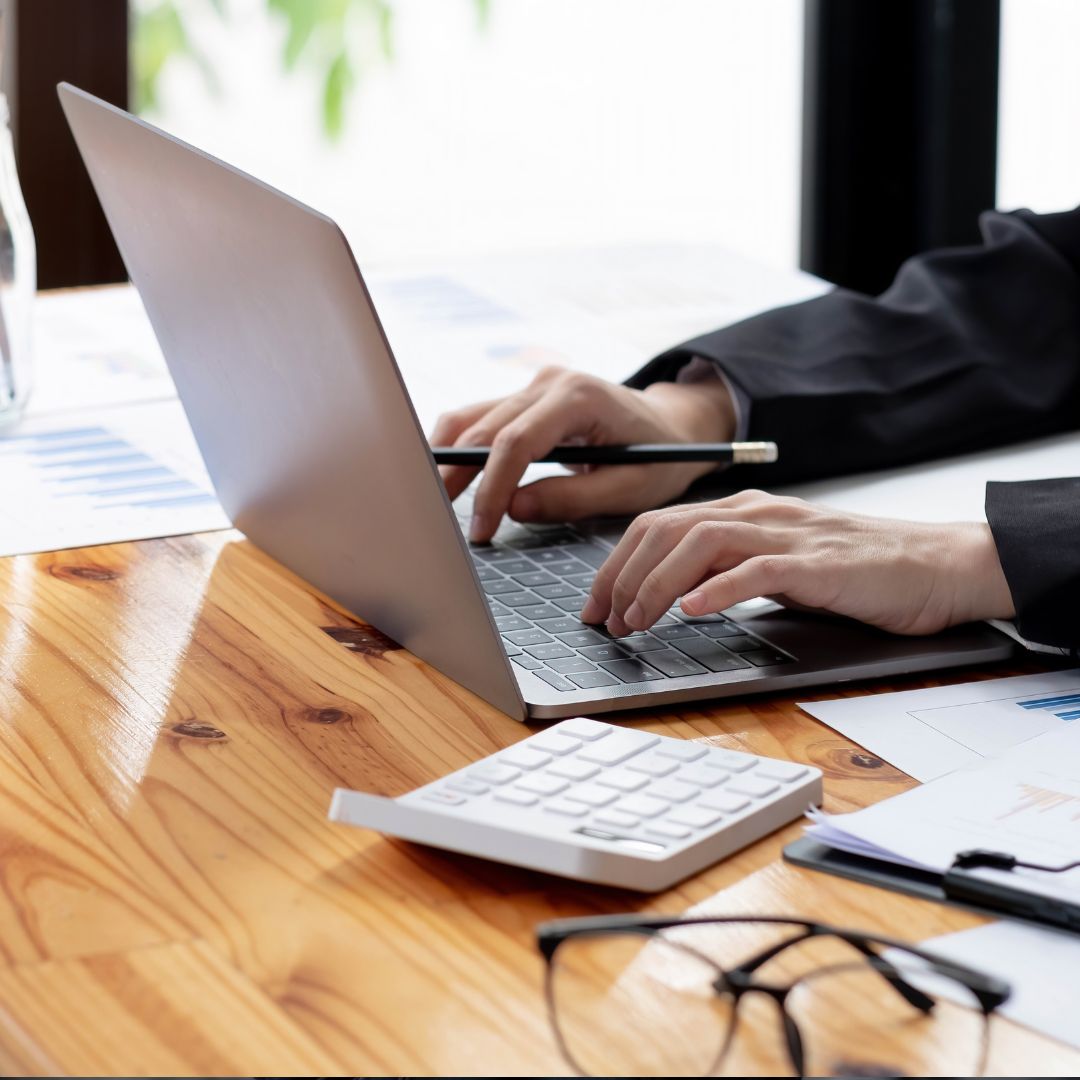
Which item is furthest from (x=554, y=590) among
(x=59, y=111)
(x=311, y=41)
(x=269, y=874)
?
(x=311, y=41)

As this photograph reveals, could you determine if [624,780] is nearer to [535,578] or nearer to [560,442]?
[535,578]

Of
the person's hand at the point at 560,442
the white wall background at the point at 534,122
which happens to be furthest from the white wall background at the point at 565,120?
the person's hand at the point at 560,442

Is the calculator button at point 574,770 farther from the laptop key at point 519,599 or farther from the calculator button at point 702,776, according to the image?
the laptop key at point 519,599

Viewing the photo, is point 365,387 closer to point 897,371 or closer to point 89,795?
point 89,795

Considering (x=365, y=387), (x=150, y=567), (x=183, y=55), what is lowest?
(x=150, y=567)

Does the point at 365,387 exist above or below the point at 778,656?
above

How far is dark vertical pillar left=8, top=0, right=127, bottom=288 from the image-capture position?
96.2 inches

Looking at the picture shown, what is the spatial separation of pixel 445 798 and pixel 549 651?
20 cm

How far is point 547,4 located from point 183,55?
0.66 meters

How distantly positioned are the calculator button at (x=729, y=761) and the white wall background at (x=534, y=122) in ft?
7.25

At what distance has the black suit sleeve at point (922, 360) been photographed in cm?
111

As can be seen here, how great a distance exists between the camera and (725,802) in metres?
0.62

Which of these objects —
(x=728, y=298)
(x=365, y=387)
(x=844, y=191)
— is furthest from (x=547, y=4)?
(x=365, y=387)

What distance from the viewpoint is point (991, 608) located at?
824mm
